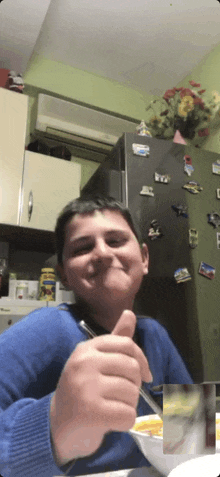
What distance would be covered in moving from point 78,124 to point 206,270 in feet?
1.18

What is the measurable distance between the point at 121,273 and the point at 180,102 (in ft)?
1.67

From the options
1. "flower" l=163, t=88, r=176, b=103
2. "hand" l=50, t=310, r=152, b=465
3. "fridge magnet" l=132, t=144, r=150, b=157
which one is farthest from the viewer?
"flower" l=163, t=88, r=176, b=103

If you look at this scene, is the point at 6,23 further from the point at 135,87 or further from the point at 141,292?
the point at 141,292

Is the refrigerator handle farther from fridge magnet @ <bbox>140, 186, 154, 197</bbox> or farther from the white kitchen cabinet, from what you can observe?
the white kitchen cabinet

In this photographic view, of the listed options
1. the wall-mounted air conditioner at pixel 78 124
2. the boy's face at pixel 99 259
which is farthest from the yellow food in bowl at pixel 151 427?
the wall-mounted air conditioner at pixel 78 124

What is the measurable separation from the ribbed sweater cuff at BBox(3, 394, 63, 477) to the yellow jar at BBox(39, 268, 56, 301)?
165mm

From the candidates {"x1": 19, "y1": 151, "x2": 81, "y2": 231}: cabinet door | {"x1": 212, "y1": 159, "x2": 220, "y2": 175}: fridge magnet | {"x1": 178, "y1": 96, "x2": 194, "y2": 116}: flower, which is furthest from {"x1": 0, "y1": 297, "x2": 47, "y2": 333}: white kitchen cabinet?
{"x1": 178, "y1": 96, "x2": 194, "y2": 116}: flower

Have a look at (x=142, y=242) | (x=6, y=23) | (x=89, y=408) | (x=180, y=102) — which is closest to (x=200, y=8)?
(x=180, y=102)

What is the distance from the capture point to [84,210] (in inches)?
18.1

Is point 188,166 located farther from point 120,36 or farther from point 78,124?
point 120,36

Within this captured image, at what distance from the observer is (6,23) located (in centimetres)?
65

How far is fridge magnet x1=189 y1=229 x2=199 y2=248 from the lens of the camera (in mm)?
615

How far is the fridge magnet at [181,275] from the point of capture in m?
0.58

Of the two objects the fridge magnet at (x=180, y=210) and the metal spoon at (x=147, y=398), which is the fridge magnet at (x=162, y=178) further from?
the metal spoon at (x=147, y=398)
